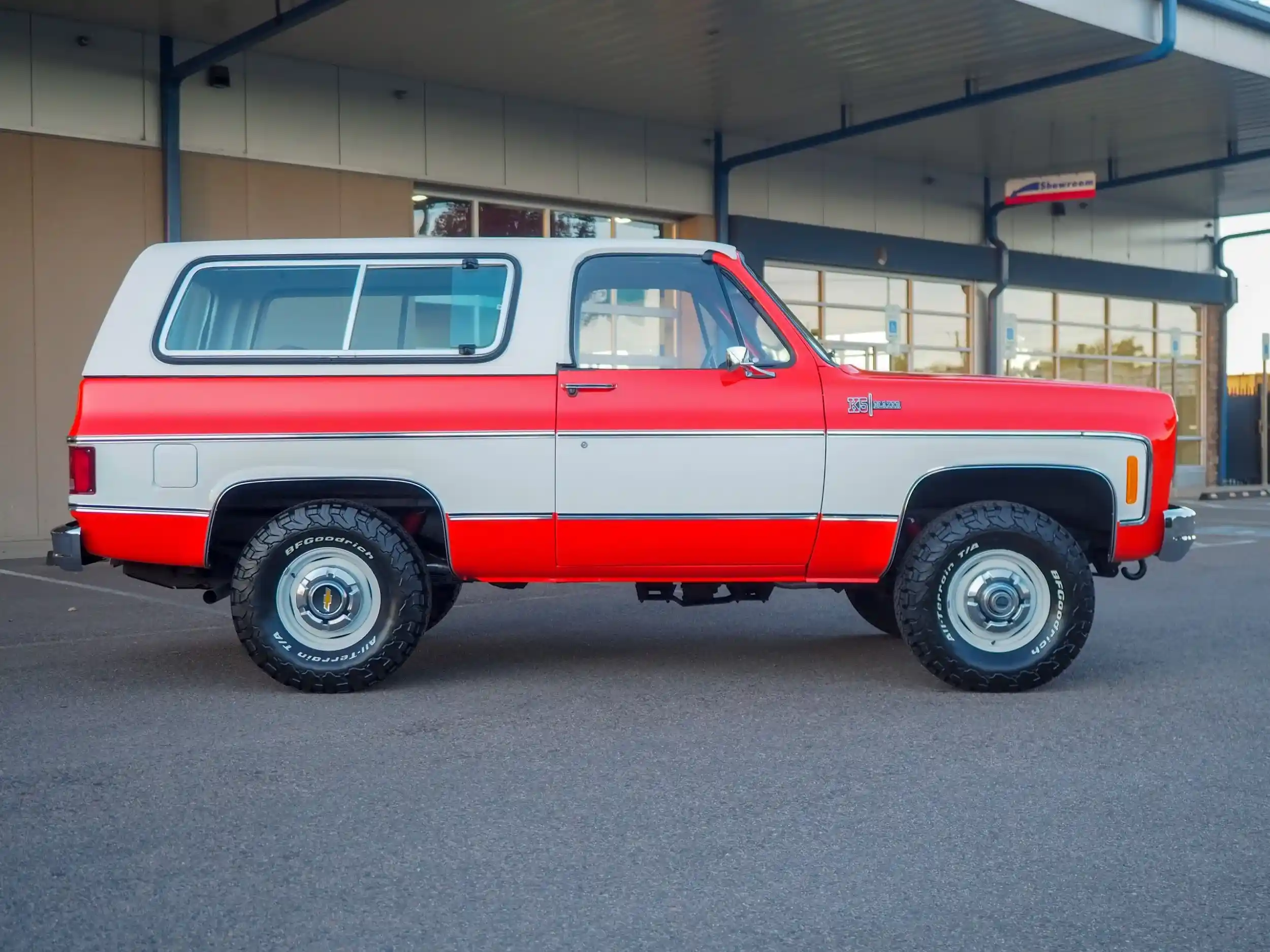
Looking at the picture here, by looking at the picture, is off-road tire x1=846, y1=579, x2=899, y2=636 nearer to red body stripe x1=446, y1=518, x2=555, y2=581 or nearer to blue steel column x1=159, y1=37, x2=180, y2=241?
red body stripe x1=446, y1=518, x2=555, y2=581

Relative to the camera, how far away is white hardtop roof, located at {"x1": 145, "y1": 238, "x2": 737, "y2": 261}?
641cm

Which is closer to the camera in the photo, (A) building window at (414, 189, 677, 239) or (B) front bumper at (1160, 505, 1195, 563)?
(B) front bumper at (1160, 505, 1195, 563)

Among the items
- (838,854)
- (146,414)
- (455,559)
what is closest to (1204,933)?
(838,854)

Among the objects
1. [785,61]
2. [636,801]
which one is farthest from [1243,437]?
[636,801]

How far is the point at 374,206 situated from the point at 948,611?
10699 mm

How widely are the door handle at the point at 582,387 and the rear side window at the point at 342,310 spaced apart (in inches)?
14.7

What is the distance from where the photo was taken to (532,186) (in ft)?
55.1

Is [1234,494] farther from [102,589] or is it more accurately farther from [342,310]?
[342,310]

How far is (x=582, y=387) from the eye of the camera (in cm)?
619

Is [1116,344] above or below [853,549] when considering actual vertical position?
above

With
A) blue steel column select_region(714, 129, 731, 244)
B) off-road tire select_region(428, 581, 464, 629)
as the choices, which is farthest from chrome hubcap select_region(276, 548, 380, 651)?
blue steel column select_region(714, 129, 731, 244)

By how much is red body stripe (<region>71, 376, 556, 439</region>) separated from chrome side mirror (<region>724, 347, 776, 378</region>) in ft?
2.54

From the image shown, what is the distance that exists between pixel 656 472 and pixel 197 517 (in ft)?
6.59

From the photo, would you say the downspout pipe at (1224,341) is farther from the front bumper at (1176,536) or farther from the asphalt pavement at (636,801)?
the front bumper at (1176,536)
